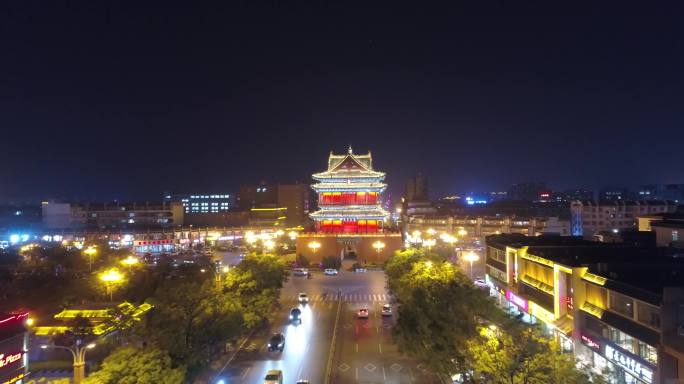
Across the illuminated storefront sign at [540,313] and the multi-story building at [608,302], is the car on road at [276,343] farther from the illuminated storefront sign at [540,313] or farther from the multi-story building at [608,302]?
the illuminated storefront sign at [540,313]

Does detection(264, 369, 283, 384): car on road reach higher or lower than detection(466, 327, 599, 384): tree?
lower

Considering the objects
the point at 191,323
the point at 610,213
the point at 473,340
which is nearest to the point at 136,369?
the point at 191,323

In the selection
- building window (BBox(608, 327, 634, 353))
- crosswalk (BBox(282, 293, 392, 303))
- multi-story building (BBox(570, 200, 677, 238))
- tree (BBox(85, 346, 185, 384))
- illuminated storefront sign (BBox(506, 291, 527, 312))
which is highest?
multi-story building (BBox(570, 200, 677, 238))

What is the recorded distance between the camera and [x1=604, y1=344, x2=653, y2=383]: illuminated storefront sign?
58.7 ft

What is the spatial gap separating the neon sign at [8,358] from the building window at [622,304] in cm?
2335

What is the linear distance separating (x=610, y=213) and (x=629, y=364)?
277ft

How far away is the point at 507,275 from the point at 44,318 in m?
31.3

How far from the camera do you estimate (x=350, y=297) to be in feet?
143

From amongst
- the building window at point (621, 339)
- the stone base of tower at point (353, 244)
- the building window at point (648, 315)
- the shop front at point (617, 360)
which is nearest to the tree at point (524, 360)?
the shop front at point (617, 360)

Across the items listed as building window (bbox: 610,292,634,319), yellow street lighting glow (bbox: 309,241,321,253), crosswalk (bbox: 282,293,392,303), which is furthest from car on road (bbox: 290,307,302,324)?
yellow street lighting glow (bbox: 309,241,321,253)

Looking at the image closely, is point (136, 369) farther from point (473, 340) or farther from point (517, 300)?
point (517, 300)

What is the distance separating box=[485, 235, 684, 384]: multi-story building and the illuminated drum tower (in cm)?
2996

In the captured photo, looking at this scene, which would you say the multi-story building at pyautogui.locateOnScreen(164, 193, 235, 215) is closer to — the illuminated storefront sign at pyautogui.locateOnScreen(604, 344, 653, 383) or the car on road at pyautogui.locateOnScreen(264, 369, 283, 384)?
the car on road at pyautogui.locateOnScreen(264, 369, 283, 384)

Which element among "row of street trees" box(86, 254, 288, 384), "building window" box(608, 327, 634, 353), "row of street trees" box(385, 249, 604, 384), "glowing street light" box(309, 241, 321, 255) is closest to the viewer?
"row of street trees" box(385, 249, 604, 384)
